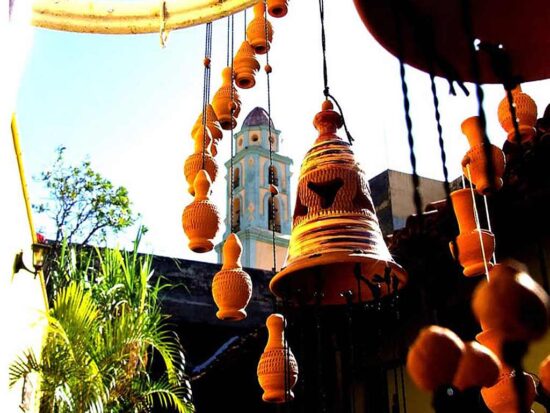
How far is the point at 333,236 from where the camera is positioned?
184 cm

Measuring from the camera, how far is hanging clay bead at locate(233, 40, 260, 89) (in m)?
2.69

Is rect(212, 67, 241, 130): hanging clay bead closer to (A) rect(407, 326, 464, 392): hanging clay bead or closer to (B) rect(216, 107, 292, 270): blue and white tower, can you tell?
(A) rect(407, 326, 464, 392): hanging clay bead

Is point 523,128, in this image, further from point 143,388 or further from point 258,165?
point 258,165

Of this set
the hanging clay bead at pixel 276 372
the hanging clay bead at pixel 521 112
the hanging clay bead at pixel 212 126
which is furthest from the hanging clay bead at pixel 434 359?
the hanging clay bead at pixel 212 126

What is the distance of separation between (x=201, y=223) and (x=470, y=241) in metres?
0.87

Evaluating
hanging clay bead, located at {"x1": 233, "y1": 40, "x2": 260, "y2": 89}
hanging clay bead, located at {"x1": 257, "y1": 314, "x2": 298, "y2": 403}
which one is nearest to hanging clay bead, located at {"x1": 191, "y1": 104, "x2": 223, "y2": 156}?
hanging clay bead, located at {"x1": 233, "y1": 40, "x2": 260, "y2": 89}

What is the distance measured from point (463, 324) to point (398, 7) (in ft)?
13.1

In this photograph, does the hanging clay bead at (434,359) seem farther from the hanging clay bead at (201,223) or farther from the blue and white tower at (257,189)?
the blue and white tower at (257,189)

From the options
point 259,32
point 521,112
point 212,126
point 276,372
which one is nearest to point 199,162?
point 212,126

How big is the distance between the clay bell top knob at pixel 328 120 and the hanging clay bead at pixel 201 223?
0.47 meters

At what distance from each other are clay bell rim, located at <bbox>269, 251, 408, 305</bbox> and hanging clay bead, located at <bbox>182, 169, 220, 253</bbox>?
1.18 ft

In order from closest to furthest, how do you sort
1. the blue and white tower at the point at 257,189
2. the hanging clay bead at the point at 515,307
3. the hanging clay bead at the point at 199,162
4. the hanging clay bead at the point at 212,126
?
the hanging clay bead at the point at 515,307, the hanging clay bead at the point at 199,162, the hanging clay bead at the point at 212,126, the blue and white tower at the point at 257,189

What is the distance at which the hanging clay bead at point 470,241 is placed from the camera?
6.74ft

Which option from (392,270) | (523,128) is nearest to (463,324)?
(523,128)
